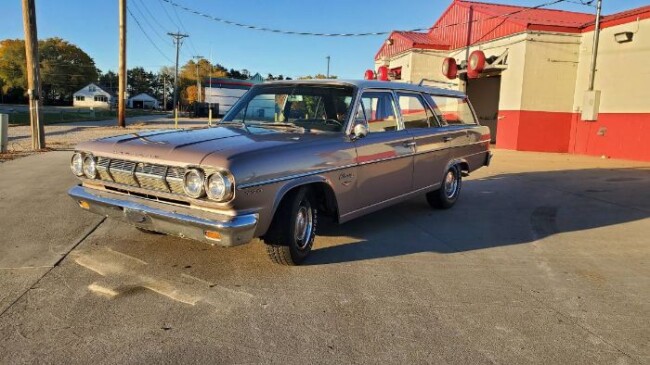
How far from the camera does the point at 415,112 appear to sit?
6.32m

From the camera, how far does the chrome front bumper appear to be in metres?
3.69

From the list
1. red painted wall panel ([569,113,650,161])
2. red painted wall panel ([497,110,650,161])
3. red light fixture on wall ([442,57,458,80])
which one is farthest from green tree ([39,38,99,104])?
red painted wall panel ([569,113,650,161])

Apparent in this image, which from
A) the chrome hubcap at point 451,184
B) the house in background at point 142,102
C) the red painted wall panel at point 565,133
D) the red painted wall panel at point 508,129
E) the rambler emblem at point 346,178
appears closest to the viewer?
the rambler emblem at point 346,178

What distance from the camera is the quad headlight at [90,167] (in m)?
4.41

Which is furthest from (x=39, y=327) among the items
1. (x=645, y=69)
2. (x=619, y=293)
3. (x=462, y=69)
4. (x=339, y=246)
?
(x=462, y=69)

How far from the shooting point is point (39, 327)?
319cm

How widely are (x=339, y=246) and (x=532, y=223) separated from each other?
295 cm

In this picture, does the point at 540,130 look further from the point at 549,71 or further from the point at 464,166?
the point at 464,166

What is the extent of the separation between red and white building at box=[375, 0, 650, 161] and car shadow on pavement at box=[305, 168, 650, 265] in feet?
14.5

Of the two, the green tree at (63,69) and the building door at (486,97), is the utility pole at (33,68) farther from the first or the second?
the green tree at (63,69)

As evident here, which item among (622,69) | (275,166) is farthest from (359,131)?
(622,69)

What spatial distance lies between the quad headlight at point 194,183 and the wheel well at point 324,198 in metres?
1.02

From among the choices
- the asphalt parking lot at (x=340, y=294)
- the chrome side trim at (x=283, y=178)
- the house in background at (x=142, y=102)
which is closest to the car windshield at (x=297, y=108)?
the chrome side trim at (x=283, y=178)

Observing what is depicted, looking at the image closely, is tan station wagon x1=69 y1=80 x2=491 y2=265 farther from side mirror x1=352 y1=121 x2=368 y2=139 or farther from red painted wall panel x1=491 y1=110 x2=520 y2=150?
red painted wall panel x1=491 y1=110 x2=520 y2=150
